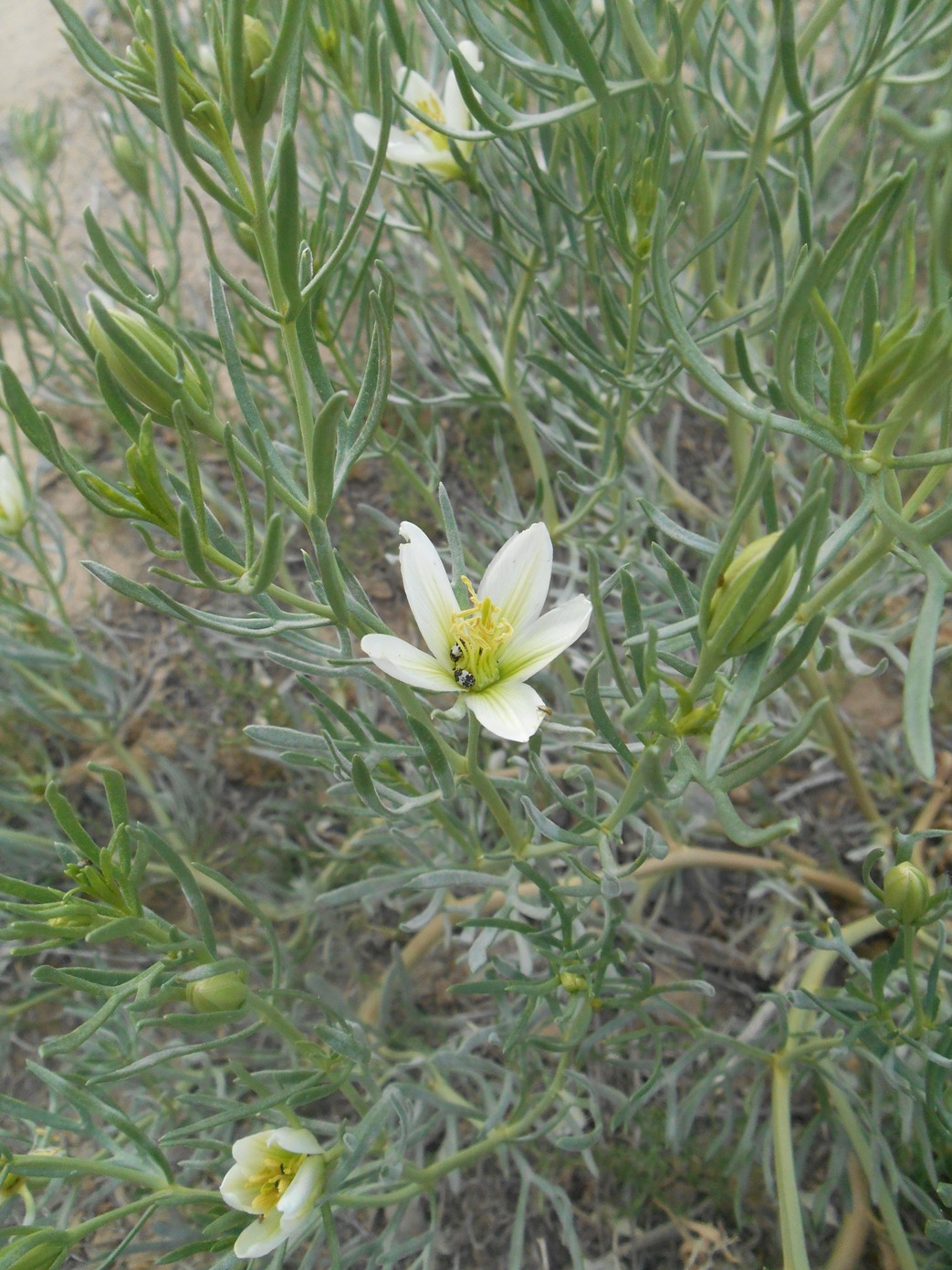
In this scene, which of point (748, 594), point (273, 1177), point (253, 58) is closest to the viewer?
point (748, 594)

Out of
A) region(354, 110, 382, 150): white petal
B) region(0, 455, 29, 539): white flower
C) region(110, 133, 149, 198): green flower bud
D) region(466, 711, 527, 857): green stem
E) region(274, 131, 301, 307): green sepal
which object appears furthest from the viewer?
region(110, 133, 149, 198): green flower bud

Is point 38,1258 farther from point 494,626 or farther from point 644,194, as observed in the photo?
point 644,194

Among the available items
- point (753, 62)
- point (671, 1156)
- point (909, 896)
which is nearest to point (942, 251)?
point (909, 896)

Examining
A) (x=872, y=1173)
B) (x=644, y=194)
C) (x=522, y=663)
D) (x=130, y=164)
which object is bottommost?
(x=872, y=1173)

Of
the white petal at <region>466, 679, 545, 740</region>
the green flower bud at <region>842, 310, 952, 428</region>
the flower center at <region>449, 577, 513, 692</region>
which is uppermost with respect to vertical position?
the green flower bud at <region>842, 310, 952, 428</region>

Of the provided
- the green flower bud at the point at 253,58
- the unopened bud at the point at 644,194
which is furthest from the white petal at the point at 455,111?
the green flower bud at the point at 253,58

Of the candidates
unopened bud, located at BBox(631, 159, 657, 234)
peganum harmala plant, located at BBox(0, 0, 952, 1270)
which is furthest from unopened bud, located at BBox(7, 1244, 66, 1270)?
unopened bud, located at BBox(631, 159, 657, 234)

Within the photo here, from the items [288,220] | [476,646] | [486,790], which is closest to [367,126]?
[288,220]

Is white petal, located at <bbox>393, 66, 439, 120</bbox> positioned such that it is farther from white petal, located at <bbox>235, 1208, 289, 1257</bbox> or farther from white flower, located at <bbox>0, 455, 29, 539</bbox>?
white petal, located at <bbox>235, 1208, 289, 1257</bbox>
